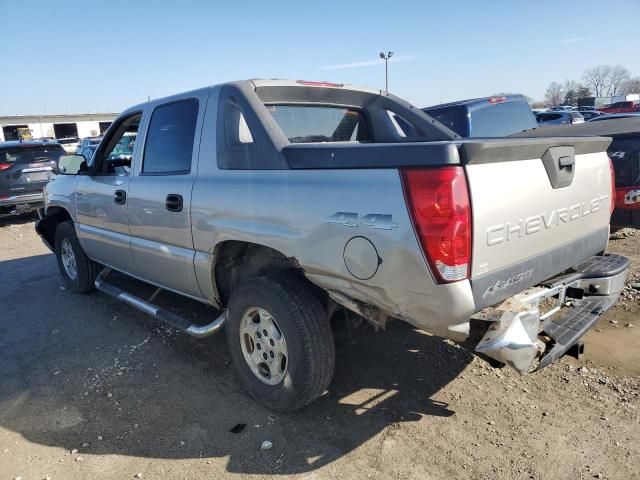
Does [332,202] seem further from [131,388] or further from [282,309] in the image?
[131,388]

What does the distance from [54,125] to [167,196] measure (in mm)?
83254

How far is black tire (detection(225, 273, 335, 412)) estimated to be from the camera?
2.83 meters

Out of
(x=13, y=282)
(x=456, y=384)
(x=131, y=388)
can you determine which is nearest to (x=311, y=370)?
(x=456, y=384)

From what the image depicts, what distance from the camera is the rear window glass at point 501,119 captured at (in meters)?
7.24

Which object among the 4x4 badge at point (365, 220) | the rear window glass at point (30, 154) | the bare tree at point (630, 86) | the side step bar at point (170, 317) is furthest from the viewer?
the bare tree at point (630, 86)

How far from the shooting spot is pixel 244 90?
3221mm

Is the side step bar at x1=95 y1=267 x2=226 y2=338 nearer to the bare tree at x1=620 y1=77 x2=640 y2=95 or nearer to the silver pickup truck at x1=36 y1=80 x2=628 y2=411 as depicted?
the silver pickup truck at x1=36 y1=80 x2=628 y2=411

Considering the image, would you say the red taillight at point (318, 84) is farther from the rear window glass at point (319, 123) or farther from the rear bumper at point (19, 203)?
the rear bumper at point (19, 203)

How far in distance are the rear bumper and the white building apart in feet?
210

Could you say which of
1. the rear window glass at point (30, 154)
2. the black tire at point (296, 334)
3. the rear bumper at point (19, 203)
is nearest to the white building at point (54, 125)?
the rear window glass at point (30, 154)

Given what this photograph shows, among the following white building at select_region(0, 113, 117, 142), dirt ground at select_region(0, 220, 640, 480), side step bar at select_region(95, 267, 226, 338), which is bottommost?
dirt ground at select_region(0, 220, 640, 480)

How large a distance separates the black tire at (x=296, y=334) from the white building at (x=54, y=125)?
7335 centimetres

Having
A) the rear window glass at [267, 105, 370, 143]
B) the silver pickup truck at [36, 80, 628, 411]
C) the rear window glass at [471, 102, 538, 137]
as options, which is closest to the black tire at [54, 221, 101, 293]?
the silver pickup truck at [36, 80, 628, 411]

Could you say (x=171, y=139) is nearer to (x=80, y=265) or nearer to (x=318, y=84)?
(x=318, y=84)
